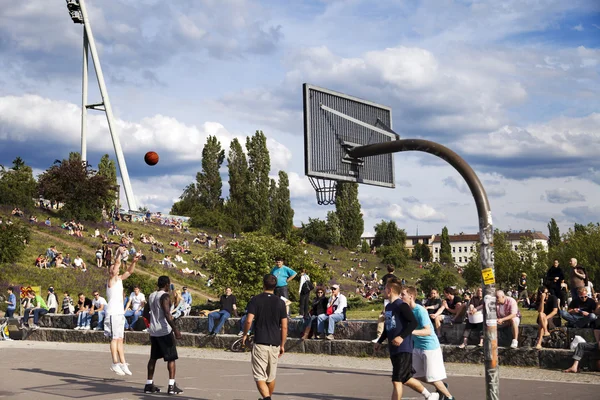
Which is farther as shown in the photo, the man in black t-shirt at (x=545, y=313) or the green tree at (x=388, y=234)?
the green tree at (x=388, y=234)

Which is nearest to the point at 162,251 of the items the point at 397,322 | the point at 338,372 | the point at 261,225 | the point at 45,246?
the point at 45,246

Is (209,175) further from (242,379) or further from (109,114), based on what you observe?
(242,379)

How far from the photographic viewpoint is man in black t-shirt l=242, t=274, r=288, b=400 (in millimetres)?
8680

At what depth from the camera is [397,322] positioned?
27.2 ft

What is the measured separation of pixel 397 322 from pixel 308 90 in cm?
370

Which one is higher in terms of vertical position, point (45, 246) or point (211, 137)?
point (211, 137)

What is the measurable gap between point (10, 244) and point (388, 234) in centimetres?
9370

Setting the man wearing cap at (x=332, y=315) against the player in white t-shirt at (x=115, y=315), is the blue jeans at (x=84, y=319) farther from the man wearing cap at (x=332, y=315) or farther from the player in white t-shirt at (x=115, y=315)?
the player in white t-shirt at (x=115, y=315)

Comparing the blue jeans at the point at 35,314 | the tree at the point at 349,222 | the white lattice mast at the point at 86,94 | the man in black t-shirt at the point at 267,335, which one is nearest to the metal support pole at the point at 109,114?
the white lattice mast at the point at 86,94

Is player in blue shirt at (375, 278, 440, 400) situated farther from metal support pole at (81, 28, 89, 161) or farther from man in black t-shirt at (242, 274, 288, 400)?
metal support pole at (81, 28, 89, 161)

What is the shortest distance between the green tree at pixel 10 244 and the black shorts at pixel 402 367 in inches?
1436

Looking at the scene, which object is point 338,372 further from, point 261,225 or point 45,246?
→ point 261,225

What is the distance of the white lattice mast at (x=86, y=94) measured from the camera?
77688 mm

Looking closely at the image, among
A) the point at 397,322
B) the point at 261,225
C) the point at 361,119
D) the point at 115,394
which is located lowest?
the point at 115,394
